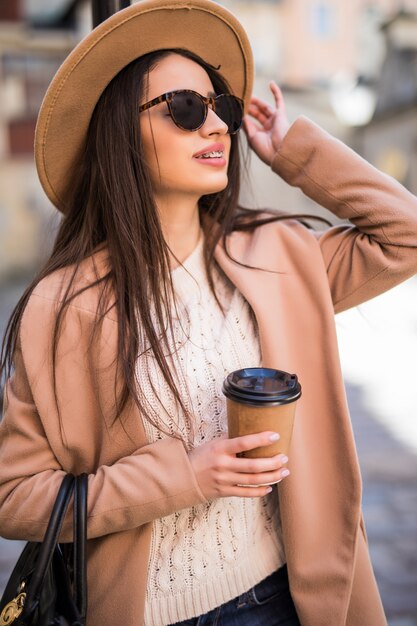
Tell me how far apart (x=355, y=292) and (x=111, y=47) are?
920 mm

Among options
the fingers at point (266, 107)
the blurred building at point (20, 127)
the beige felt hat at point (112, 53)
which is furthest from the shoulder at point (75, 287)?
the blurred building at point (20, 127)

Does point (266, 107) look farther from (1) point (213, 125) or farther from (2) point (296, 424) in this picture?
(2) point (296, 424)

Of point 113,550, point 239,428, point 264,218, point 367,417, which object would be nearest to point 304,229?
point 264,218

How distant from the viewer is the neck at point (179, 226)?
166 centimetres

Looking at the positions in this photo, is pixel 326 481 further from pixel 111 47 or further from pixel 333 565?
pixel 111 47

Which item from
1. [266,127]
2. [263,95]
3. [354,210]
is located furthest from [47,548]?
[263,95]

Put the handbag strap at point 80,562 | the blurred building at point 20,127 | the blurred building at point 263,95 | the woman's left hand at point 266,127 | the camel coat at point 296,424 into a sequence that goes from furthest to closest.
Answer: the blurred building at point 263,95
the blurred building at point 20,127
the woman's left hand at point 266,127
the camel coat at point 296,424
the handbag strap at point 80,562

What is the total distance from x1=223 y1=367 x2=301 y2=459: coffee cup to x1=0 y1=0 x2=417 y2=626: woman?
0.10 m

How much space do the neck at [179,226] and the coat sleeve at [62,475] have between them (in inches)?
16.1

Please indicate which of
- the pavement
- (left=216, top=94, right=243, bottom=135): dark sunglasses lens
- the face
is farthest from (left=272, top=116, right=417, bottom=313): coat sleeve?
the pavement

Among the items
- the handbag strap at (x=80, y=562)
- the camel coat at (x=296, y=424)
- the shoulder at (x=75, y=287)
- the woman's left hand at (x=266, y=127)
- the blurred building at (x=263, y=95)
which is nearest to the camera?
the handbag strap at (x=80, y=562)

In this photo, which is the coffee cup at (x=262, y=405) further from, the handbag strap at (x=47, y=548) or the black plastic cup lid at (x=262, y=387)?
the handbag strap at (x=47, y=548)

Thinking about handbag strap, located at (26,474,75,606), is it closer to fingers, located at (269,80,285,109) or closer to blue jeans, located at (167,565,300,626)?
blue jeans, located at (167,565,300,626)

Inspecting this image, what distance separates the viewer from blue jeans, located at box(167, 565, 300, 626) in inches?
57.6
